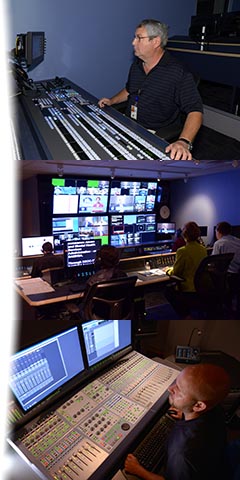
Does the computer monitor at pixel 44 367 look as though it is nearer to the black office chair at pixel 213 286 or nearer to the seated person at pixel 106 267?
the seated person at pixel 106 267

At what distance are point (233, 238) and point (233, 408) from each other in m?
1.08

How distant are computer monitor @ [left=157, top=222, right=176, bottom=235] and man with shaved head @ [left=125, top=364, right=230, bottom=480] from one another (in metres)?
0.79

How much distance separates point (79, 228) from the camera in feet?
2.35

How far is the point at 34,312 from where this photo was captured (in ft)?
2.71

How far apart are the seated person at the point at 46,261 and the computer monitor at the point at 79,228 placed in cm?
1

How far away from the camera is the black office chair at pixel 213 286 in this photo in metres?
0.80

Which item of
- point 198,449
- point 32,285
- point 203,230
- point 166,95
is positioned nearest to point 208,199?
point 203,230

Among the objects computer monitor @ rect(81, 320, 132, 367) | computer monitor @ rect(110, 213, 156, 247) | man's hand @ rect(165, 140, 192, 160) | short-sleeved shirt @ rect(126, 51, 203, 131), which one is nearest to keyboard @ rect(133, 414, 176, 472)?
computer monitor @ rect(81, 320, 132, 367)

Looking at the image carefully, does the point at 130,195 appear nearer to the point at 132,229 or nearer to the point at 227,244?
the point at 132,229

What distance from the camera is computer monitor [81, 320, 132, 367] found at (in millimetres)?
1303

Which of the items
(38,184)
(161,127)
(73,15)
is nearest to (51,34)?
(73,15)

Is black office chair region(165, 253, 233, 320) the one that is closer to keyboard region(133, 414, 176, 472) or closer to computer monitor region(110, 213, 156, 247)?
computer monitor region(110, 213, 156, 247)

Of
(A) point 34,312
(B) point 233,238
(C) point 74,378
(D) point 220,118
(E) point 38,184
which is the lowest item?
(C) point 74,378

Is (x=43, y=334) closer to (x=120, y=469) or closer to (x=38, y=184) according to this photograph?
(x=120, y=469)
